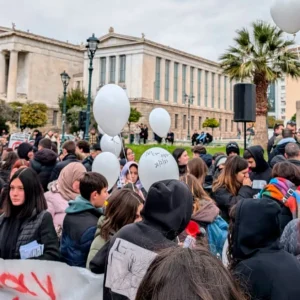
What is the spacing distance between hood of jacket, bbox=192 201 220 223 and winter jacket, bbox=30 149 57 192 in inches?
125

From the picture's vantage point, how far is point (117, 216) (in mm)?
2873

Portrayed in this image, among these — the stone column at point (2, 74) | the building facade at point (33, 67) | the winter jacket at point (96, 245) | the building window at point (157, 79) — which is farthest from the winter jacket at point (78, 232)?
the stone column at point (2, 74)

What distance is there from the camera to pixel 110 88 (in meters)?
6.55

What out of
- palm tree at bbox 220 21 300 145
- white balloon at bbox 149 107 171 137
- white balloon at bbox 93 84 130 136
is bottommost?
white balloon at bbox 93 84 130 136

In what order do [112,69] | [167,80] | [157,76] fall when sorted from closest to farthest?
[157,76], [112,69], [167,80]

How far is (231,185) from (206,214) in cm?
119

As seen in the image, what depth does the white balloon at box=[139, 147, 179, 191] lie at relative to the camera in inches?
181

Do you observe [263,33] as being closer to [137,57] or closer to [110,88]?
[110,88]

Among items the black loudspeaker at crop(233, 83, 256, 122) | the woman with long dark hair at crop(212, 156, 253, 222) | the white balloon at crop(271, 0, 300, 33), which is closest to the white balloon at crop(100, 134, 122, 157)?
the black loudspeaker at crop(233, 83, 256, 122)

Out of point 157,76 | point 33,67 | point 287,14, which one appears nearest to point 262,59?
point 287,14

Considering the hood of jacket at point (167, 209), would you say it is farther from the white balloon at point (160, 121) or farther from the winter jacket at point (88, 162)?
the white balloon at point (160, 121)

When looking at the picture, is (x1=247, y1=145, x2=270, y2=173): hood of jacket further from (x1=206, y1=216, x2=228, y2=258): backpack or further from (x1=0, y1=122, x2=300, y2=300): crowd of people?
(x1=206, y1=216, x2=228, y2=258): backpack

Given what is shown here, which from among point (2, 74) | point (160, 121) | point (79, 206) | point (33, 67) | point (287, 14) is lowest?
point (79, 206)

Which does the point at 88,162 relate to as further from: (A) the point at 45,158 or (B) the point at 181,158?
(B) the point at 181,158
